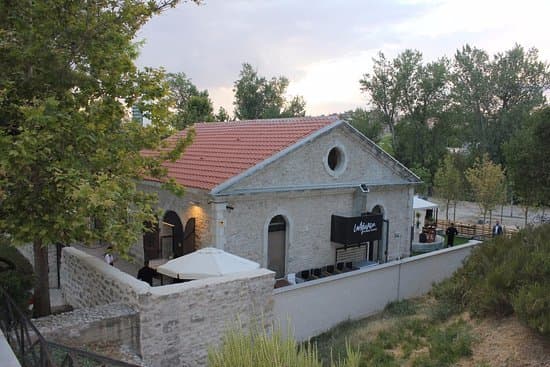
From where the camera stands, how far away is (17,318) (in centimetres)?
698

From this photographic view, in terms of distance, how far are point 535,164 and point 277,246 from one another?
10.8 metres

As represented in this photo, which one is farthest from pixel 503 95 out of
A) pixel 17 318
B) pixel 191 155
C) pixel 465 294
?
pixel 17 318

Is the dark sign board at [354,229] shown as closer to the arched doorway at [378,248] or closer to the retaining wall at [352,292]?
the arched doorway at [378,248]

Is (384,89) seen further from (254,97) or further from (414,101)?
(254,97)

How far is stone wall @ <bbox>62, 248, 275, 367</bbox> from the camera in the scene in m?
8.18

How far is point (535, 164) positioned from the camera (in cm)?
1728

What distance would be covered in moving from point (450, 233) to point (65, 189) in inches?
753

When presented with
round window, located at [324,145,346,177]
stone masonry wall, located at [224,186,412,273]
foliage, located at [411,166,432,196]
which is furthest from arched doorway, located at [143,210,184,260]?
foliage, located at [411,166,432,196]

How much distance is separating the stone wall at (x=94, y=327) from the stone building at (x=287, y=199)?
553cm

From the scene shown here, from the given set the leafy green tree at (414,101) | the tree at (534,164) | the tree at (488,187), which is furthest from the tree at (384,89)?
the tree at (534,164)

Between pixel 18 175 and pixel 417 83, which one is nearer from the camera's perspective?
pixel 18 175

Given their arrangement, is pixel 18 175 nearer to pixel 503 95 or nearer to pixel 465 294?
pixel 465 294

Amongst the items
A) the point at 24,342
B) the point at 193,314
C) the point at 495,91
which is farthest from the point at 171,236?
the point at 495,91

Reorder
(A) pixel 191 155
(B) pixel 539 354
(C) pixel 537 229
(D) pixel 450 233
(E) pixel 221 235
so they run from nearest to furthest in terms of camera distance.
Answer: (B) pixel 539 354 < (C) pixel 537 229 < (E) pixel 221 235 < (A) pixel 191 155 < (D) pixel 450 233
